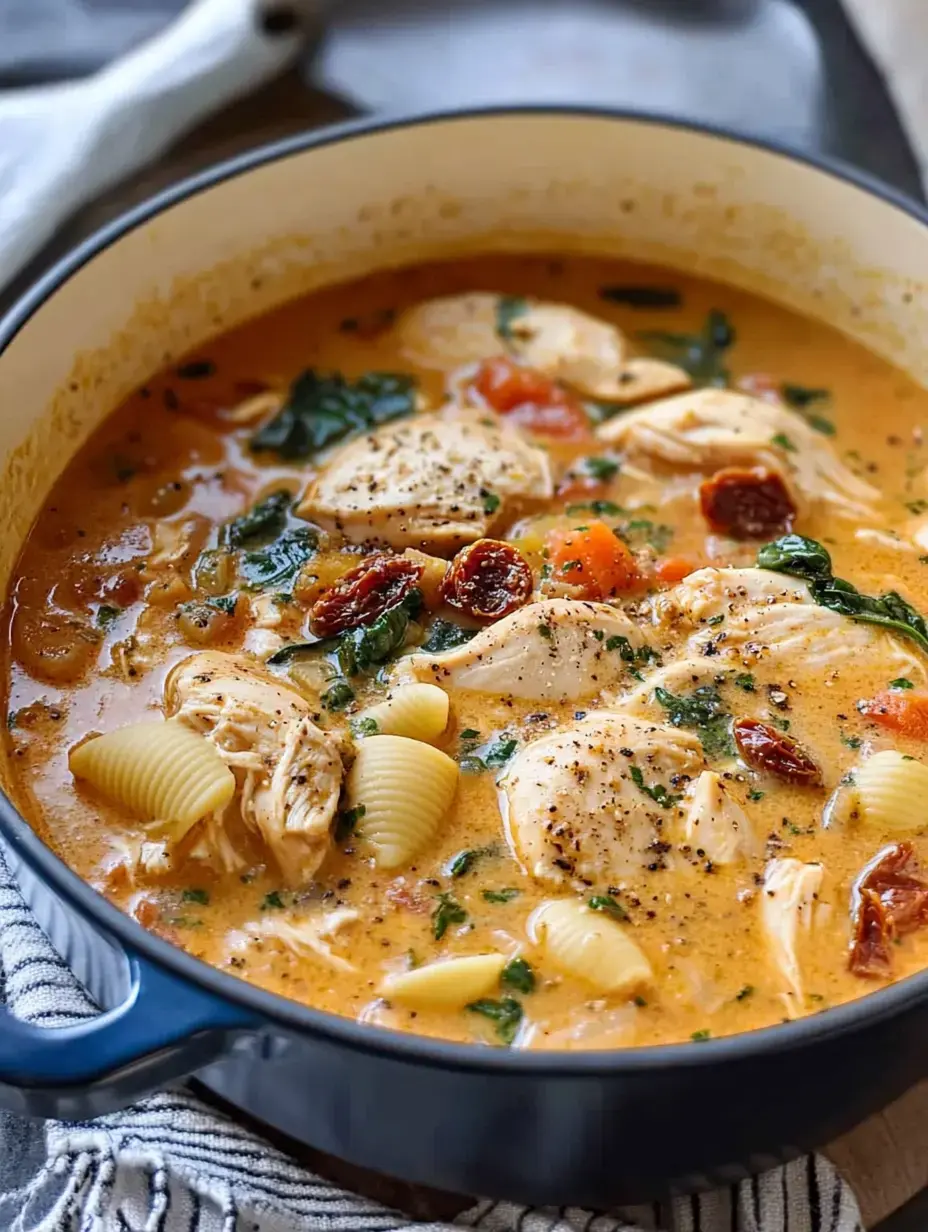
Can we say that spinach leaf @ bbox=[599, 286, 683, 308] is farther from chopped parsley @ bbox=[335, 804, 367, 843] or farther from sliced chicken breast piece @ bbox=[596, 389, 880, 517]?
chopped parsley @ bbox=[335, 804, 367, 843]

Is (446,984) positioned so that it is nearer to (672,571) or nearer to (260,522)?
(672,571)

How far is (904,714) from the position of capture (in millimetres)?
2818

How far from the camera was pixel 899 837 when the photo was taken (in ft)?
8.65

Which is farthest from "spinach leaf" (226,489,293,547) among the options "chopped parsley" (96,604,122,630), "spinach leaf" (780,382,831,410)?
"spinach leaf" (780,382,831,410)

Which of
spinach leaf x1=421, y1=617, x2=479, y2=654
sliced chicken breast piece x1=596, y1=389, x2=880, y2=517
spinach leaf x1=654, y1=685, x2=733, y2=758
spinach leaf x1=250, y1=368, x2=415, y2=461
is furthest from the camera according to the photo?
spinach leaf x1=250, y1=368, x2=415, y2=461

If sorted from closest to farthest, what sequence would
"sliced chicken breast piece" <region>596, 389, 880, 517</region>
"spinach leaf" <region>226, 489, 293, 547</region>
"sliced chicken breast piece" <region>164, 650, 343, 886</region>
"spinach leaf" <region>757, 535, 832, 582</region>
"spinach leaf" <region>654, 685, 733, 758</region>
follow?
"sliced chicken breast piece" <region>164, 650, 343, 886</region> → "spinach leaf" <region>654, 685, 733, 758</region> → "spinach leaf" <region>757, 535, 832, 582</region> → "spinach leaf" <region>226, 489, 293, 547</region> → "sliced chicken breast piece" <region>596, 389, 880, 517</region>

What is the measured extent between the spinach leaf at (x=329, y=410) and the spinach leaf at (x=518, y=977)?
58.1 inches

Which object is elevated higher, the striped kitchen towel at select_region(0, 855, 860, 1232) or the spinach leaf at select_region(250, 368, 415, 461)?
the spinach leaf at select_region(250, 368, 415, 461)

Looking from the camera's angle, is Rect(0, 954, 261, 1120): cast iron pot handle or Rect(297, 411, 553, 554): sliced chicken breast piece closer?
Rect(0, 954, 261, 1120): cast iron pot handle

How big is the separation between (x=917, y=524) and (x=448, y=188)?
158cm

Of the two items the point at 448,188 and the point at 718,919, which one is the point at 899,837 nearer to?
the point at 718,919

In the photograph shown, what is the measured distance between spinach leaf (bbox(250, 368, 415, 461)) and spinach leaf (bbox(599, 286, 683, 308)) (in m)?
0.70

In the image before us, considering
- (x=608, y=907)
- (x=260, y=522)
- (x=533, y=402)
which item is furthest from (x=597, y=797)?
(x=533, y=402)

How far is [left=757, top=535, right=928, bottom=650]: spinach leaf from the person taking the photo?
2.97 meters
